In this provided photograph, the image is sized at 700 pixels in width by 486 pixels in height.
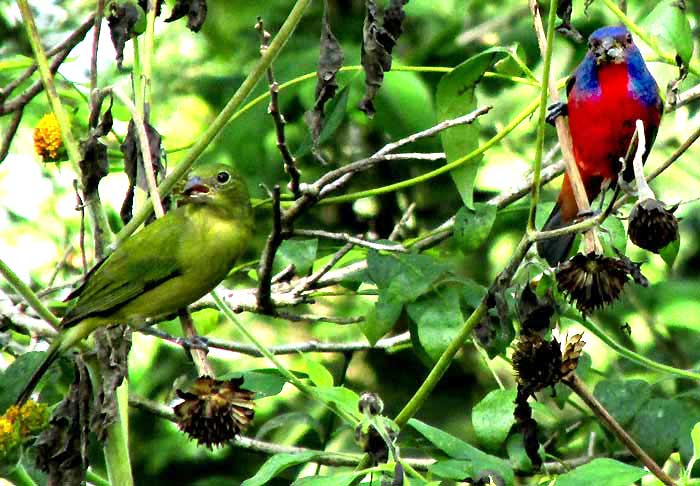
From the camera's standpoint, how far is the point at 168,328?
13.3 feet

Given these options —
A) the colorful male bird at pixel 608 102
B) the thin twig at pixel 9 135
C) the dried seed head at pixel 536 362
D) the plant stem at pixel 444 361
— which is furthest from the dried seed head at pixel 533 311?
the colorful male bird at pixel 608 102

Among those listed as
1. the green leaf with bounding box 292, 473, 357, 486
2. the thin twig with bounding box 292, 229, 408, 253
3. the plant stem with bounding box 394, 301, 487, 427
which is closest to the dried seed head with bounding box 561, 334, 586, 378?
the plant stem with bounding box 394, 301, 487, 427

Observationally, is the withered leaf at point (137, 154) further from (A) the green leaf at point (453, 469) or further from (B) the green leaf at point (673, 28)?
(B) the green leaf at point (673, 28)

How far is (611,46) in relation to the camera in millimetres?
4488

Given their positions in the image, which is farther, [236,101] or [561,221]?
[561,221]

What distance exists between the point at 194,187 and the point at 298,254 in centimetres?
54

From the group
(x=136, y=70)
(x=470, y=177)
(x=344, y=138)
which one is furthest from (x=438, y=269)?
(x=344, y=138)

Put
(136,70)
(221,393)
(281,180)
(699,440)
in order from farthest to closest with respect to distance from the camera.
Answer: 1. (281,180)
2. (136,70)
3. (699,440)
4. (221,393)

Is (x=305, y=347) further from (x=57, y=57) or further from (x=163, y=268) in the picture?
(x=57, y=57)

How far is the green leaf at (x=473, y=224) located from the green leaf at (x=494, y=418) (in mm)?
484

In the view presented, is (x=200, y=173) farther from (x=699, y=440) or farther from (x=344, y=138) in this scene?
(x=344, y=138)

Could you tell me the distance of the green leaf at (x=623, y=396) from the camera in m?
3.54

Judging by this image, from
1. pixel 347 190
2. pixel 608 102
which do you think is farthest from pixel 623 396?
pixel 347 190

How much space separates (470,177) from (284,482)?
1002 millimetres
